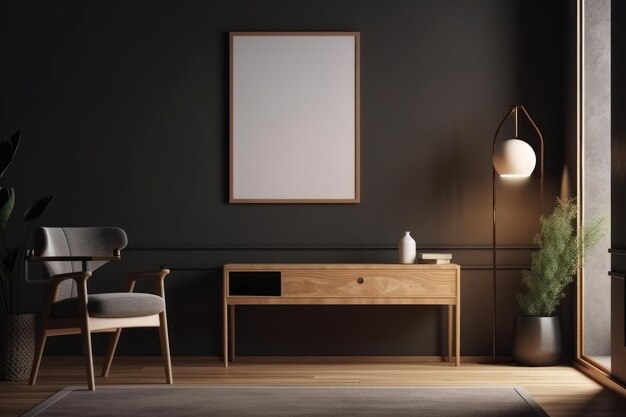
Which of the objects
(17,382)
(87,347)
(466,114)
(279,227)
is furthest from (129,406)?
(466,114)

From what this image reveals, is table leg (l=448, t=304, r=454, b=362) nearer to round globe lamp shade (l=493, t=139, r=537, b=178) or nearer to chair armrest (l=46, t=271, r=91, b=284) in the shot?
round globe lamp shade (l=493, t=139, r=537, b=178)

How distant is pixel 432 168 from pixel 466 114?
414mm

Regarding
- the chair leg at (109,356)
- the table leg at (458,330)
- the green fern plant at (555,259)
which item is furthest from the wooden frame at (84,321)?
the green fern plant at (555,259)

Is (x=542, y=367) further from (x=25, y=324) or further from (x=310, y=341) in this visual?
(x=25, y=324)

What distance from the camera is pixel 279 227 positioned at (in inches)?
225

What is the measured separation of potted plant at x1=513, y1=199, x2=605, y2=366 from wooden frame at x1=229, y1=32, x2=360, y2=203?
48.9 inches

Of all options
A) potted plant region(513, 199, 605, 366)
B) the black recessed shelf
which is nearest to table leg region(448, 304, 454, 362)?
potted plant region(513, 199, 605, 366)

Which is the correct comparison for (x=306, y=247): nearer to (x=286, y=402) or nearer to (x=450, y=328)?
(x=450, y=328)

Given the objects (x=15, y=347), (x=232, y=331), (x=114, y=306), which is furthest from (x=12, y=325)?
(x=232, y=331)

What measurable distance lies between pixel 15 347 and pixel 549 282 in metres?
3.15

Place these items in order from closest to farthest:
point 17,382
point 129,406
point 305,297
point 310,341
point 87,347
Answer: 1. point 129,406
2. point 87,347
3. point 17,382
4. point 305,297
5. point 310,341

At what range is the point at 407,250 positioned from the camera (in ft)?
17.8

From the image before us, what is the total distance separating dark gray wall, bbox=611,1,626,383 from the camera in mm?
4457

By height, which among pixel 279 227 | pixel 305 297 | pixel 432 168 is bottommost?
pixel 305 297
